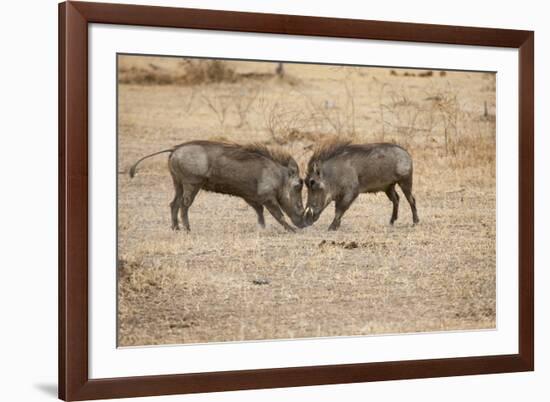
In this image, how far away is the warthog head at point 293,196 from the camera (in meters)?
5.59

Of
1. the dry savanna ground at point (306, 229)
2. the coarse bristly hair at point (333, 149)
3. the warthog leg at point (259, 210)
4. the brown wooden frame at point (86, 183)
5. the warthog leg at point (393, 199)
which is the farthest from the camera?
the warthog leg at point (393, 199)

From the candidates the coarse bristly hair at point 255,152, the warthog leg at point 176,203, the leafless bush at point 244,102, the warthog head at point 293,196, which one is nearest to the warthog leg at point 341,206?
the warthog head at point 293,196

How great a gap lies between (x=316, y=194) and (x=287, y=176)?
6.6 inches

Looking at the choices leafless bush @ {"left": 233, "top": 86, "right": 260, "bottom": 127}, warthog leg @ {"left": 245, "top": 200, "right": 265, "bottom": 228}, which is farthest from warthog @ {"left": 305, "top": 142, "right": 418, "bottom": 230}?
leafless bush @ {"left": 233, "top": 86, "right": 260, "bottom": 127}

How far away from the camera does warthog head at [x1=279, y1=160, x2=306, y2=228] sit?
559 centimetres

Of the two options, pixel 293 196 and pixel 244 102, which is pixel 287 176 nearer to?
pixel 293 196

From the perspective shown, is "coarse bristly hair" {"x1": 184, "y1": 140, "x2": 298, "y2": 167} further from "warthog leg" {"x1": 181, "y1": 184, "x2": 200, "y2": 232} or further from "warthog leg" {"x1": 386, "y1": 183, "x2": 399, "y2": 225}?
"warthog leg" {"x1": 386, "y1": 183, "x2": 399, "y2": 225}

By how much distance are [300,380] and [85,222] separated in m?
1.24

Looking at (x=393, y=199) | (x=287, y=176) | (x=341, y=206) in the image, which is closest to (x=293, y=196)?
(x=287, y=176)

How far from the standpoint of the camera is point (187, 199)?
17.6 feet

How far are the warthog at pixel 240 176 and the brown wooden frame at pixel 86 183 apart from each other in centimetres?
45

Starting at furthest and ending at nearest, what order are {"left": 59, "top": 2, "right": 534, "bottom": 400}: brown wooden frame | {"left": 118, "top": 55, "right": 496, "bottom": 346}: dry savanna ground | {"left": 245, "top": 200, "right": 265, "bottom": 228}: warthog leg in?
1. {"left": 245, "top": 200, "right": 265, "bottom": 228}: warthog leg
2. {"left": 118, "top": 55, "right": 496, "bottom": 346}: dry savanna ground
3. {"left": 59, "top": 2, "right": 534, "bottom": 400}: brown wooden frame

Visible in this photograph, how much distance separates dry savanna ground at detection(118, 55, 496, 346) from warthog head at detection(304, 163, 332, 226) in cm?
5

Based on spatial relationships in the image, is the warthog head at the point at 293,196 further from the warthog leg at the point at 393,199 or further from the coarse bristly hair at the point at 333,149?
the warthog leg at the point at 393,199
